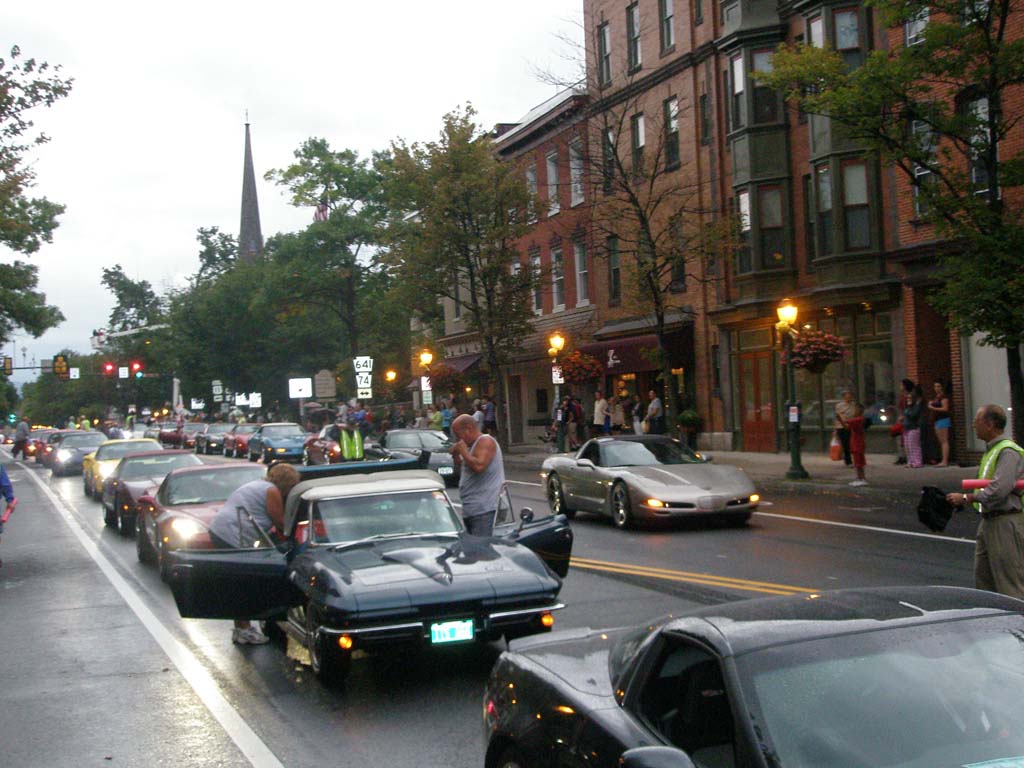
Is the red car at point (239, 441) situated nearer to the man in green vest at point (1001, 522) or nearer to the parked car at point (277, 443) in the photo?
the parked car at point (277, 443)

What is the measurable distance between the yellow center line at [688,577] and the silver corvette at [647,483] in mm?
2572

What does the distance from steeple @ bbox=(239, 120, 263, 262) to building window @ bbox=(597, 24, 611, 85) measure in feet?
299

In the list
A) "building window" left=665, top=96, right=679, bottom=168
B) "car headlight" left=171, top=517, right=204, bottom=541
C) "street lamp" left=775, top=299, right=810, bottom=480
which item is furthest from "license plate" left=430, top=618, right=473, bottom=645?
"building window" left=665, top=96, right=679, bottom=168

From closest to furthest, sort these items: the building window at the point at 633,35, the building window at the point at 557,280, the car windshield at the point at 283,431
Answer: the building window at the point at 633,35, the car windshield at the point at 283,431, the building window at the point at 557,280

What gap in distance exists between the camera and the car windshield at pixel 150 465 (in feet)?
65.1

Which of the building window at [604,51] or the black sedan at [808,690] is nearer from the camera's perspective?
the black sedan at [808,690]

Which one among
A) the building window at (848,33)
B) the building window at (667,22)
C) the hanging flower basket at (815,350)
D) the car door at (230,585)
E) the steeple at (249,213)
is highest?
the steeple at (249,213)

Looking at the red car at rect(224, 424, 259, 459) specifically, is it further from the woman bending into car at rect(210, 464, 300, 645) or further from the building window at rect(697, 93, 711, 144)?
the woman bending into car at rect(210, 464, 300, 645)

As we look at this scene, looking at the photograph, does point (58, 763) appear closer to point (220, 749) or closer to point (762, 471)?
point (220, 749)

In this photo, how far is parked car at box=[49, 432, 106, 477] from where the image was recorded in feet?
126

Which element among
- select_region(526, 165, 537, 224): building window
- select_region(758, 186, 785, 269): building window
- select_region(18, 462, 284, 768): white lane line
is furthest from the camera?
select_region(526, 165, 537, 224): building window

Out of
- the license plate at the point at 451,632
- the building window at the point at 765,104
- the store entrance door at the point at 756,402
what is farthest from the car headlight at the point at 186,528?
the building window at the point at 765,104

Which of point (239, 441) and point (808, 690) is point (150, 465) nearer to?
point (808, 690)

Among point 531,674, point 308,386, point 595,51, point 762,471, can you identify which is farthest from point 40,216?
point 531,674
